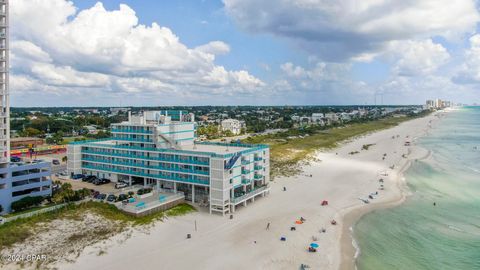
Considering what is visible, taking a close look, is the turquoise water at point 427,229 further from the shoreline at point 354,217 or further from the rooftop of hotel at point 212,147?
the rooftop of hotel at point 212,147

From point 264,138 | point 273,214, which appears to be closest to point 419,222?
point 273,214

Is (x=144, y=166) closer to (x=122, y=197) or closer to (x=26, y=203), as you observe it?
(x=122, y=197)

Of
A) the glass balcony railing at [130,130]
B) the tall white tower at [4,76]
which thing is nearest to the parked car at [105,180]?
the glass balcony railing at [130,130]

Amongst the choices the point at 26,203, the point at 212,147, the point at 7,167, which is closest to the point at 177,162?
the point at 212,147

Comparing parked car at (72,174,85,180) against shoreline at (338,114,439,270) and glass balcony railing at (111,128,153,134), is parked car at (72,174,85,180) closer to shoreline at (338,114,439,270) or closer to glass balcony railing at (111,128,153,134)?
glass balcony railing at (111,128,153,134)

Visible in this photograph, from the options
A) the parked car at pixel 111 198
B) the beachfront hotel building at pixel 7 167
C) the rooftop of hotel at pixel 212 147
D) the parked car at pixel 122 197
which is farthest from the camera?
the rooftop of hotel at pixel 212 147

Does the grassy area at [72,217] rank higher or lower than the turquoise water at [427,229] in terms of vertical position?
higher

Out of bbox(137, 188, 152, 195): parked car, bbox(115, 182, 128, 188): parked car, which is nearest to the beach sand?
bbox(137, 188, 152, 195): parked car

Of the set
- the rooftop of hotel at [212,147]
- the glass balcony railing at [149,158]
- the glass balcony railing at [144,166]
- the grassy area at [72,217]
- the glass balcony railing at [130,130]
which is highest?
the glass balcony railing at [130,130]

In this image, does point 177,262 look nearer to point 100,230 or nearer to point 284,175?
point 100,230
